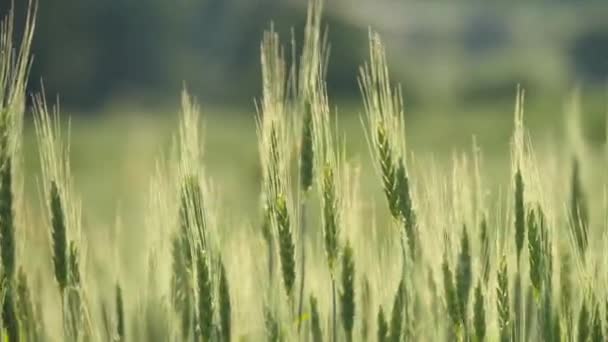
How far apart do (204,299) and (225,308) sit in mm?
90

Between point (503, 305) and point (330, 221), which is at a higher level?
point (330, 221)

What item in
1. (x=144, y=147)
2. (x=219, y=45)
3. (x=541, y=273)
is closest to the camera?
(x=541, y=273)

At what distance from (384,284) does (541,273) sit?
0.31 metres

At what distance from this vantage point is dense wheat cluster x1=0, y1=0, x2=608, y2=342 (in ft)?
4.97

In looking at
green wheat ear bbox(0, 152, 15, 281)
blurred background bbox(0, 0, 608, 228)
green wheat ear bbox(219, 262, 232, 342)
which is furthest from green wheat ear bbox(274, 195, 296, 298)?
blurred background bbox(0, 0, 608, 228)

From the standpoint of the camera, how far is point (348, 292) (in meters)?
1.57

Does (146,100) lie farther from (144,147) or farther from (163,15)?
(144,147)

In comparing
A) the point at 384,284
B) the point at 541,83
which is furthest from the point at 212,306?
the point at 541,83

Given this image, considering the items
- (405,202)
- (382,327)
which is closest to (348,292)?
(382,327)

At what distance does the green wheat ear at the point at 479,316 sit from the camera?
4.91 ft

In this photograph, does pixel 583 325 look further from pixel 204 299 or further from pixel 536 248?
pixel 204 299

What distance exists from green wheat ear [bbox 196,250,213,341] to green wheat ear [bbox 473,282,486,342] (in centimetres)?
42

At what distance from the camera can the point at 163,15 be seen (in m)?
76.0

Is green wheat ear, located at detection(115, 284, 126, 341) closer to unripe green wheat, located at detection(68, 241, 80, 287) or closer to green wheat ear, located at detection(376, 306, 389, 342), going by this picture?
unripe green wheat, located at detection(68, 241, 80, 287)
